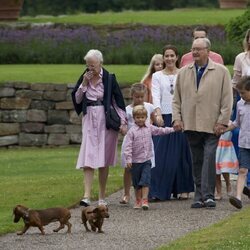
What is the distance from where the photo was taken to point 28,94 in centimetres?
2298

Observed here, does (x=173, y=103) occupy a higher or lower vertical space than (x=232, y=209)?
higher

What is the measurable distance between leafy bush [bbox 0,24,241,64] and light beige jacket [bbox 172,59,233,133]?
1293cm

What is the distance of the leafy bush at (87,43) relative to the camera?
26812 millimetres

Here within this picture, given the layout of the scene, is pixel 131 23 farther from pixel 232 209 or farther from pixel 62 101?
pixel 232 209

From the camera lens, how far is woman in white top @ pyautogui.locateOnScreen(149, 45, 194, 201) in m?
13.8

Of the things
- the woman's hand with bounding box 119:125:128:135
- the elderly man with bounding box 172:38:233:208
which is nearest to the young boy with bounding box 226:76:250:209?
the elderly man with bounding box 172:38:233:208

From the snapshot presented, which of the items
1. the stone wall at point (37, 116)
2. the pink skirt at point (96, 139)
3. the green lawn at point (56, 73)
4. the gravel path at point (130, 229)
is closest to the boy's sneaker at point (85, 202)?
the gravel path at point (130, 229)

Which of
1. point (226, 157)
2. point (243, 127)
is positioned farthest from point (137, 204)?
point (226, 157)

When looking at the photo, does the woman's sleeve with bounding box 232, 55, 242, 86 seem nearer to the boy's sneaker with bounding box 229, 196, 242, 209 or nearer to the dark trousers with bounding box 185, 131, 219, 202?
the dark trousers with bounding box 185, 131, 219, 202

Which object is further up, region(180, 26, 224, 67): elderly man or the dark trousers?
region(180, 26, 224, 67): elderly man

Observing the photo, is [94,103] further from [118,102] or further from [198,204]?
[198,204]

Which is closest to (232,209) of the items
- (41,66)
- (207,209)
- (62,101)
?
(207,209)

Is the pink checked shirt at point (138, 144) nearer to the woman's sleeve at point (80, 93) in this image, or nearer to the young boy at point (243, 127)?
the woman's sleeve at point (80, 93)

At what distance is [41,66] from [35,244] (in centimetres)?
1604
